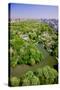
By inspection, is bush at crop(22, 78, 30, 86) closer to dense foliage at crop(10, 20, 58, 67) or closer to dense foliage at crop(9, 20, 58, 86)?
dense foliage at crop(9, 20, 58, 86)

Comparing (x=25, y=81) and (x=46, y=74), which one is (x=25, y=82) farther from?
(x=46, y=74)

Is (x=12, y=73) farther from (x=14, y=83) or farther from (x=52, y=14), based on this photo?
(x=52, y=14)

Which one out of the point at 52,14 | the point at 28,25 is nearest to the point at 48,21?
the point at 52,14

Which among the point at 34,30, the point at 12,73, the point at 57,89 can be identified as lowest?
the point at 57,89

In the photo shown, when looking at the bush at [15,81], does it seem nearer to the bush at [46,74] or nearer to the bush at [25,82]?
the bush at [25,82]

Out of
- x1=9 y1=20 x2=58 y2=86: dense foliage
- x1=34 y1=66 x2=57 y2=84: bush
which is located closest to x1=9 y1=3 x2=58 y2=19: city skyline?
x1=9 y1=20 x2=58 y2=86: dense foliage

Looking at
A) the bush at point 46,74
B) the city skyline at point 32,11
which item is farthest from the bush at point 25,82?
the city skyline at point 32,11

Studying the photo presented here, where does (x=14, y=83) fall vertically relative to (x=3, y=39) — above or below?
below
